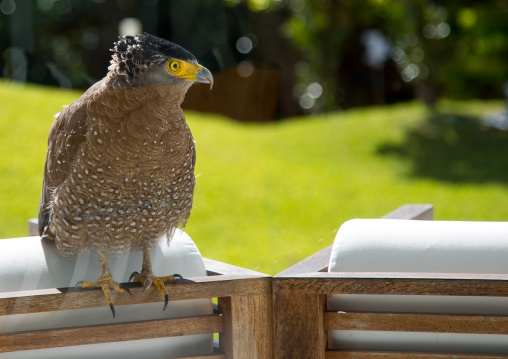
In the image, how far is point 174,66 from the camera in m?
1.43

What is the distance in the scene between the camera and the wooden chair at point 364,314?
4.28ft

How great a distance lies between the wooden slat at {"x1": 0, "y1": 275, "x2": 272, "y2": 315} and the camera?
4.16ft

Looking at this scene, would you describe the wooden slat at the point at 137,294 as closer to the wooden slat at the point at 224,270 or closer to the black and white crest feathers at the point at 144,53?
the wooden slat at the point at 224,270

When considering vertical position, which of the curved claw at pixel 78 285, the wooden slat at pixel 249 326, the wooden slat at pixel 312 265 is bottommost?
the wooden slat at pixel 249 326

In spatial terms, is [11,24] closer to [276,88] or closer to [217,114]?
[217,114]

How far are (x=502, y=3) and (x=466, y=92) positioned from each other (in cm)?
146

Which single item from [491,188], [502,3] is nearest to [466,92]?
[502,3]

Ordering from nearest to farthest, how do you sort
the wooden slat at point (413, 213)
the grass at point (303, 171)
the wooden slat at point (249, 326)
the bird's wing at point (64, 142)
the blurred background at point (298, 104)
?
the wooden slat at point (249, 326) < the bird's wing at point (64, 142) < the blurred background at point (298, 104) < the wooden slat at point (413, 213) < the grass at point (303, 171)

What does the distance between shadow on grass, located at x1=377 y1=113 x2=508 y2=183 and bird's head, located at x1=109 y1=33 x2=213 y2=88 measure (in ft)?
12.4

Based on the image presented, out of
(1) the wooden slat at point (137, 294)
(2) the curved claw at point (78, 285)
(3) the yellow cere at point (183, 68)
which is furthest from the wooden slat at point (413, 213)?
(2) the curved claw at point (78, 285)

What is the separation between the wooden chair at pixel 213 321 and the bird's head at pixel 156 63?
44 cm

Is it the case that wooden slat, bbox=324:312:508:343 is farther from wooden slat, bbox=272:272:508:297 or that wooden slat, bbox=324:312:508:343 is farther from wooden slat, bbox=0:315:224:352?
wooden slat, bbox=0:315:224:352

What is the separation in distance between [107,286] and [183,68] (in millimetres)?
490

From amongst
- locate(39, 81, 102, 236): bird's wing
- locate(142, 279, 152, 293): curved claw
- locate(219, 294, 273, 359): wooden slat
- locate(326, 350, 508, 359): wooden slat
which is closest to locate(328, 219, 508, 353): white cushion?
locate(326, 350, 508, 359): wooden slat
